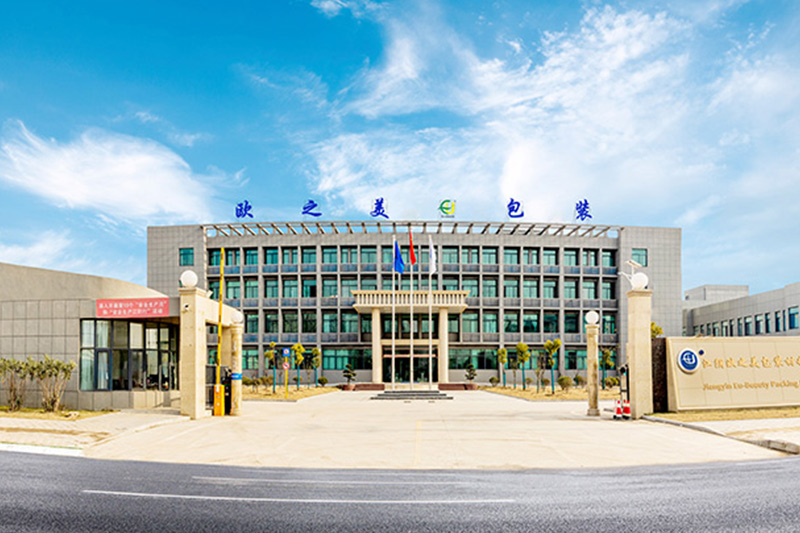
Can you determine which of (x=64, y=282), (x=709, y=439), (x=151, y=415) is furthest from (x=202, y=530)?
(x=64, y=282)

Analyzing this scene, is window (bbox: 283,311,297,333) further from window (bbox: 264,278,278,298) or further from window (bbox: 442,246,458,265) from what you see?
window (bbox: 442,246,458,265)

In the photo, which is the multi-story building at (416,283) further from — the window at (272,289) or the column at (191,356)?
the column at (191,356)

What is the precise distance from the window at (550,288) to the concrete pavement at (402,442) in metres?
50.3

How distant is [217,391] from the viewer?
2873 cm

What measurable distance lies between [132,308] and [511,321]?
54.8 metres

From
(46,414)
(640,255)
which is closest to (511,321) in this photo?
(640,255)

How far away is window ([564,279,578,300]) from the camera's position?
7850 centimetres

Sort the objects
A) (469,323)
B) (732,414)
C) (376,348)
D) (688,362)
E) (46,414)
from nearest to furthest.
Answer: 1. (732,414)
2. (46,414)
3. (688,362)
4. (376,348)
5. (469,323)

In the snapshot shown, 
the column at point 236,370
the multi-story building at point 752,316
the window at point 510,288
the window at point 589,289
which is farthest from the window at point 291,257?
the column at point 236,370

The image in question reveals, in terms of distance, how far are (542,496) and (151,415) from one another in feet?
65.4

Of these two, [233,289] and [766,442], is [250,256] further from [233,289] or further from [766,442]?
[766,442]

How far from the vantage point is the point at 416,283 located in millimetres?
77188

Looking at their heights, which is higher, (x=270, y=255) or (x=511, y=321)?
(x=270, y=255)

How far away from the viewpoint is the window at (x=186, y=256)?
257 ft
